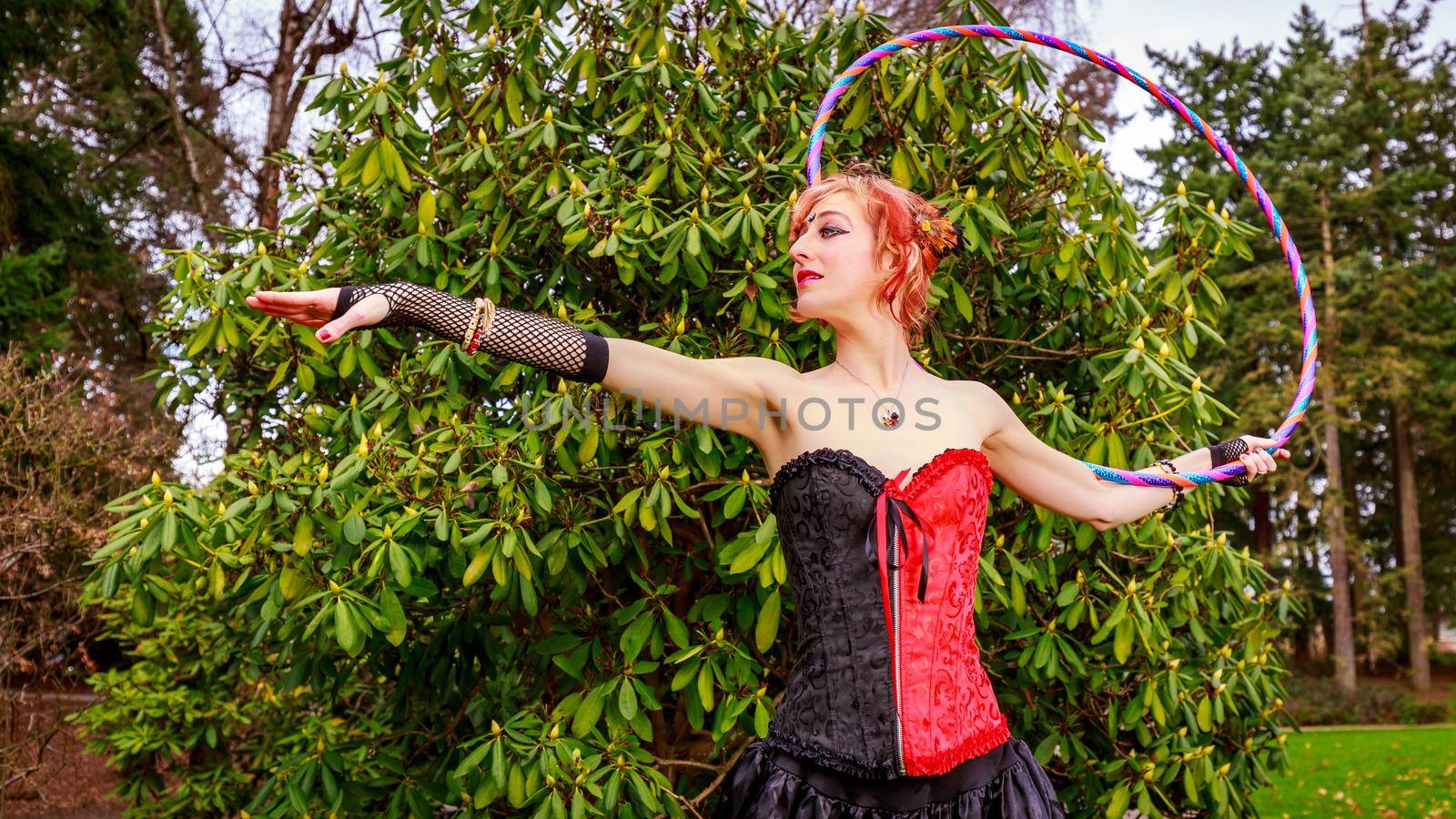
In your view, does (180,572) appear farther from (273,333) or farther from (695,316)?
(695,316)

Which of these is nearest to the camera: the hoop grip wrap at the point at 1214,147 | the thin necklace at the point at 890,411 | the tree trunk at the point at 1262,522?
the thin necklace at the point at 890,411

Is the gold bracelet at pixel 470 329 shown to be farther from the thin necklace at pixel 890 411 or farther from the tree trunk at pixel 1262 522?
the tree trunk at pixel 1262 522

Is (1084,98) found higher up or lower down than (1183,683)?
higher up

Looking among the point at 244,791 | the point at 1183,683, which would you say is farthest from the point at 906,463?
the point at 244,791

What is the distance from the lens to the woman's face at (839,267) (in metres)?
2.07

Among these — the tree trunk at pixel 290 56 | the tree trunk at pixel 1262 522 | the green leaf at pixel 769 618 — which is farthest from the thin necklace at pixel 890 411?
the tree trunk at pixel 1262 522

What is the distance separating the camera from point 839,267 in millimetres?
2070

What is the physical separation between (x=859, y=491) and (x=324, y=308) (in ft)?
3.21

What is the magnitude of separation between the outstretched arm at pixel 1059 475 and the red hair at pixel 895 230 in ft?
0.78

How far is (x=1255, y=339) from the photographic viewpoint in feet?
54.7

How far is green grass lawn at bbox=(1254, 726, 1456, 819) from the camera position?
24.1 ft

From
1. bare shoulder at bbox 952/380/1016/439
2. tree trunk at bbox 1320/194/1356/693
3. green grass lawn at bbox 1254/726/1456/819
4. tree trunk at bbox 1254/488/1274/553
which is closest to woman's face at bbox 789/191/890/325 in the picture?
bare shoulder at bbox 952/380/1016/439

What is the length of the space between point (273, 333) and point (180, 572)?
80cm

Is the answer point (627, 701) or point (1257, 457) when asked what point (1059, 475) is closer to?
point (1257, 457)
